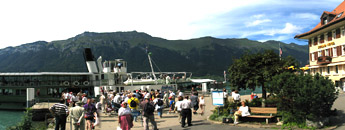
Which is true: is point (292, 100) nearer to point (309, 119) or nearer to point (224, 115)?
point (309, 119)

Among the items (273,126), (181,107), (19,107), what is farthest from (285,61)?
(19,107)

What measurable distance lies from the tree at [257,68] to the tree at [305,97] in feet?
14.7

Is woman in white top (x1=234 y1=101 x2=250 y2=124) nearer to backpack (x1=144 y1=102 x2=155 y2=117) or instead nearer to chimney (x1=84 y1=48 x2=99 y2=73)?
backpack (x1=144 y1=102 x2=155 y2=117)

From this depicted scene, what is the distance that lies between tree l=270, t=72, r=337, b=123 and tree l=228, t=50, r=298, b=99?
449cm

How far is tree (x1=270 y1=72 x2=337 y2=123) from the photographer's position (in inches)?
455

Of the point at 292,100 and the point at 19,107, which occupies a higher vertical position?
the point at 292,100

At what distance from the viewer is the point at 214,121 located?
14695 millimetres

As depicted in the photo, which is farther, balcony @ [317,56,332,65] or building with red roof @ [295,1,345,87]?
balcony @ [317,56,332,65]

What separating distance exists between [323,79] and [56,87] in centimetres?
3452

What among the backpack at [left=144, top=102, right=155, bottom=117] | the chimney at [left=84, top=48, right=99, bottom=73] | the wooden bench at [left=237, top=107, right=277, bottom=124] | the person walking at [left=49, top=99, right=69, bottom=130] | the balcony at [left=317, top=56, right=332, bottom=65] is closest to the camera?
the person walking at [left=49, top=99, right=69, bottom=130]

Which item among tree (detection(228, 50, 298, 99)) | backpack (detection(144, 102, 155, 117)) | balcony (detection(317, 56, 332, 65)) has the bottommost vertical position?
backpack (detection(144, 102, 155, 117))

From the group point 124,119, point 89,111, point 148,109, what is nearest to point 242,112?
point 148,109

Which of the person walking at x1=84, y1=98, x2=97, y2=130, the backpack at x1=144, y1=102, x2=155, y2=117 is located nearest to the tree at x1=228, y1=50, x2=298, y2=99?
the backpack at x1=144, y1=102, x2=155, y2=117

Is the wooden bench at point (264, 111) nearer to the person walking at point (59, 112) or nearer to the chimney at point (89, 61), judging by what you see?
the person walking at point (59, 112)
